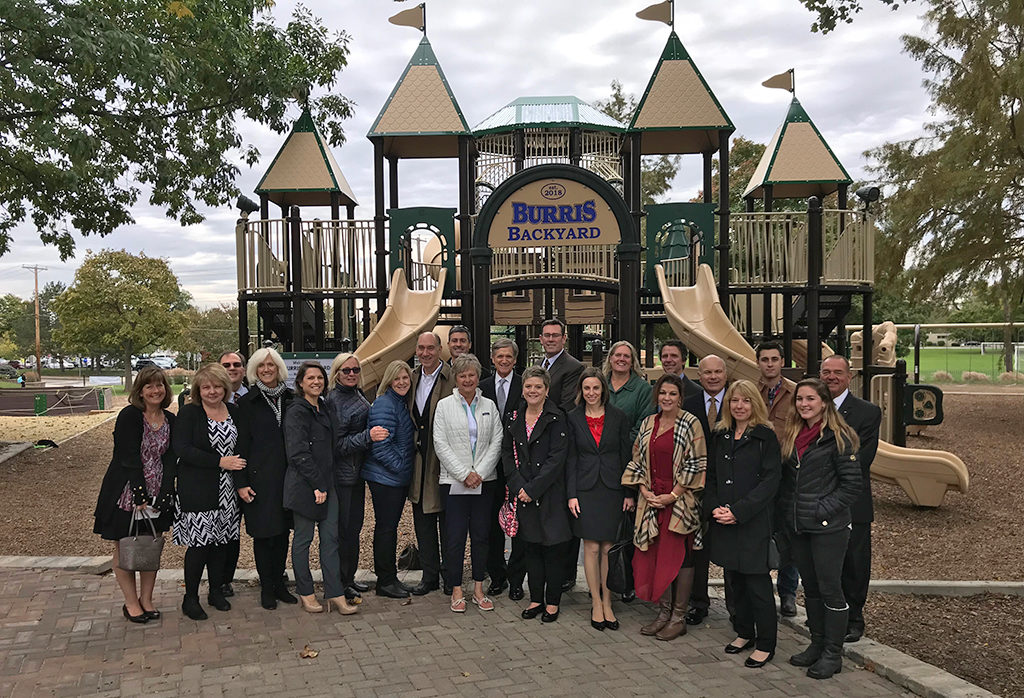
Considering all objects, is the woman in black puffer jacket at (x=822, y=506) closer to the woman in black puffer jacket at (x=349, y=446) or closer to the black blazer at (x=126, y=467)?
the woman in black puffer jacket at (x=349, y=446)

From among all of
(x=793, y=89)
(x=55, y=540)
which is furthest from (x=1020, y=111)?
(x=55, y=540)

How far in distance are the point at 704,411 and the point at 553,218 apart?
443 cm

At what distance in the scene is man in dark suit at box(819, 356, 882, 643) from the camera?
459 centimetres

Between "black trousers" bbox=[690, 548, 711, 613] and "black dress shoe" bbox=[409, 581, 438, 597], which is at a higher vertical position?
"black trousers" bbox=[690, 548, 711, 613]

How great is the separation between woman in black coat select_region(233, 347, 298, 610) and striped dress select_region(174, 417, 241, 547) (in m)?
0.06

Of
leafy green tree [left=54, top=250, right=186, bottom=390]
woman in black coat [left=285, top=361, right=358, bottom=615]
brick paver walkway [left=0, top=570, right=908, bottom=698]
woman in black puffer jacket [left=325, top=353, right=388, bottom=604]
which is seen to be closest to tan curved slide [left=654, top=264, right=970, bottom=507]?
brick paver walkway [left=0, top=570, right=908, bottom=698]

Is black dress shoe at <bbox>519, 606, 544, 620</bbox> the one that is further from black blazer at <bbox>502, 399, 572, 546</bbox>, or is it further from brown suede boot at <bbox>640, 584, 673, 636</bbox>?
brown suede boot at <bbox>640, 584, 673, 636</bbox>

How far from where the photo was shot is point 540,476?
5.07m

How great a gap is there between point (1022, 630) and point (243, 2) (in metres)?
13.3

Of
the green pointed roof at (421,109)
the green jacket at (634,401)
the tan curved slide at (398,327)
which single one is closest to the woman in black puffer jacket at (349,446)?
the green jacket at (634,401)

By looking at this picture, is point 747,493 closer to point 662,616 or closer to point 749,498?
point 749,498

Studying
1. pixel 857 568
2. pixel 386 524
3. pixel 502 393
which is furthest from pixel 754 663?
pixel 386 524

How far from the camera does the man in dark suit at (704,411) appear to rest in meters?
5.02

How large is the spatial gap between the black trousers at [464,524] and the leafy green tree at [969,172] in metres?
14.5
